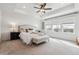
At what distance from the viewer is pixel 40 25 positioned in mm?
2027

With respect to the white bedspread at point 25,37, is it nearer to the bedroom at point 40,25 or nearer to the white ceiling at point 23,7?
the bedroom at point 40,25

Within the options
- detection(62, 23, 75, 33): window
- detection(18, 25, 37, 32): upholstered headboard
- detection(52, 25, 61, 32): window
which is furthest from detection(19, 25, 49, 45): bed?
detection(62, 23, 75, 33): window

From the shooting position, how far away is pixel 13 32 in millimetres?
1931

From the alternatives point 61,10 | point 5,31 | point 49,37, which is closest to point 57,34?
point 49,37

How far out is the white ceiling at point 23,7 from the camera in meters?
1.88

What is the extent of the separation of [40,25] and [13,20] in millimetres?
657

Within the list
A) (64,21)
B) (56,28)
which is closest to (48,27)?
(56,28)

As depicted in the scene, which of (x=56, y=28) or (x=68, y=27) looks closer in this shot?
(x=68, y=27)

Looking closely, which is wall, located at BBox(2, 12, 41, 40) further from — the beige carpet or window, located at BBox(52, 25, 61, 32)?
window, located at BBox(52, 25, 61, 32)

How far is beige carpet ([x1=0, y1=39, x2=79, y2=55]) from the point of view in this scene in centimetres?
186

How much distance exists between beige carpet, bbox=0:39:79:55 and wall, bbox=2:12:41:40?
223 millimetres

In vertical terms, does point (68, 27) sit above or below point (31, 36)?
above

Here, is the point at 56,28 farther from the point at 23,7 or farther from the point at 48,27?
the point at 23,7

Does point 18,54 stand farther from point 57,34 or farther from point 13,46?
point 57,34
